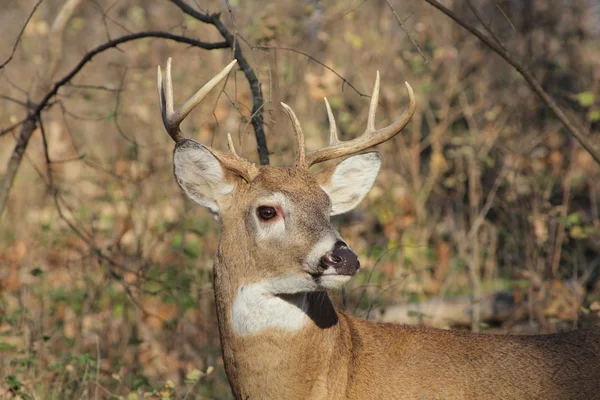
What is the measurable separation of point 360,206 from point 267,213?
5.85 meters

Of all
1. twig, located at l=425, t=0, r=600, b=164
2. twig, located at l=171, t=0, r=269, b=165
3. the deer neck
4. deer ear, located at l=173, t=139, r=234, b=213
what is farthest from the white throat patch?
twig, located at l=425, t=0, r=600, b=164

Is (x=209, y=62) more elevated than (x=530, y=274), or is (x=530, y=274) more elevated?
(x=209, y=62)

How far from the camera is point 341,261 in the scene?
4184 mm

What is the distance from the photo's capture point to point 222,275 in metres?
4.62

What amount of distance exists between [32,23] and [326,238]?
557 cm

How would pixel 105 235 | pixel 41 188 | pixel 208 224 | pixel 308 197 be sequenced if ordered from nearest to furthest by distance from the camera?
pixel 308 197 → pixel 105 235 → pixel 208 224 → pixel 41 188

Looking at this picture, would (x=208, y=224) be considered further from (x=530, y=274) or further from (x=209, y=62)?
(x=530, y=274)

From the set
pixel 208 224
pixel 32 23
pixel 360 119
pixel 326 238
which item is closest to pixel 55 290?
pixel 208 224

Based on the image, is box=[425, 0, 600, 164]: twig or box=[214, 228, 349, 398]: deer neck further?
box=[425, 0, 600, 164]: twig

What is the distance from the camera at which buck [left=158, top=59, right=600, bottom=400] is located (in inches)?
172

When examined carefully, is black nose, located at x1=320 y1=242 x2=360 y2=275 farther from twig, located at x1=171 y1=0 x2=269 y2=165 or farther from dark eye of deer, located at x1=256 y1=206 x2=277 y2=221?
twig, located at x1=171 y1=0 x2=269 y2=165

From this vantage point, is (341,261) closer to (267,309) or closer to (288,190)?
(267,309)

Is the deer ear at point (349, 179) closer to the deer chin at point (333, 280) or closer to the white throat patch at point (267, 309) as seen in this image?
the white throat patch at point (267, 309)

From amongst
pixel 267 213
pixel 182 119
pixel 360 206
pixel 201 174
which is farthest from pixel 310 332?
pixel 360 206
